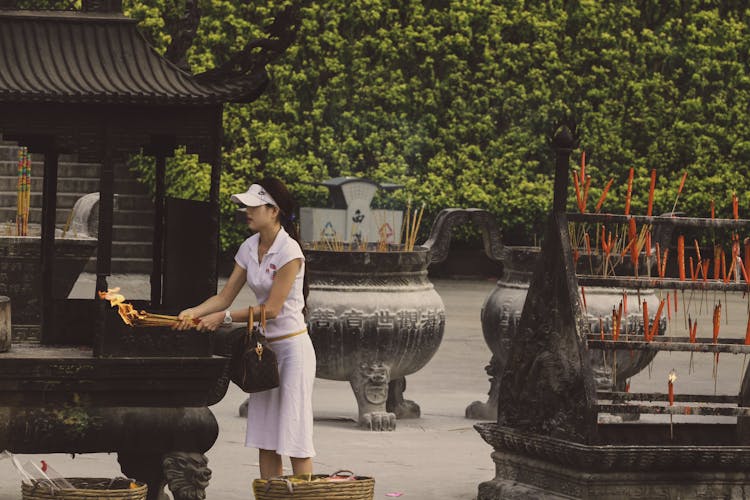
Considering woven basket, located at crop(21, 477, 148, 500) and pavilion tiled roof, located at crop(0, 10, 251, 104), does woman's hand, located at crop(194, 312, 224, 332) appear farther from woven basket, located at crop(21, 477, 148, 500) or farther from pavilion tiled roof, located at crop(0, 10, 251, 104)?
pavilion tiled roof, located at crop(0, 10, 251, 104)

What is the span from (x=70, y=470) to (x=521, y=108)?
55.2ft

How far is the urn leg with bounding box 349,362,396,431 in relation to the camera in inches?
412

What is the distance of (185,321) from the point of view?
682 centimetres


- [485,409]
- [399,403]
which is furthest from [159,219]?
[485,409]

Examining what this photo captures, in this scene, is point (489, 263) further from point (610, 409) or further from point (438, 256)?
point (610, 409)

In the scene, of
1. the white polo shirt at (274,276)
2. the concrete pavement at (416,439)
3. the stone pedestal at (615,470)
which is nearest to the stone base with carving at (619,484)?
the stone pedestal at (615,470)

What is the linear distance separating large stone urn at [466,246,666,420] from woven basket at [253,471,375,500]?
4.60 metres

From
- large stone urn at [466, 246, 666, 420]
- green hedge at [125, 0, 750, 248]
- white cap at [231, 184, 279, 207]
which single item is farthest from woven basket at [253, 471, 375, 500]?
green hedge at [125, 0, 750, 248]

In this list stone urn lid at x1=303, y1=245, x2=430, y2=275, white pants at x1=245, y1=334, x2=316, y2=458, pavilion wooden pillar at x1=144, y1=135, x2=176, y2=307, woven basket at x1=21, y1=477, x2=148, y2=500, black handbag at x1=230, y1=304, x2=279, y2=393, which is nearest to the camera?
woven basket at x1=21, y1=477, x2=148, y2=500

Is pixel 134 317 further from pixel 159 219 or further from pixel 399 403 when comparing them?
pixel 399 403

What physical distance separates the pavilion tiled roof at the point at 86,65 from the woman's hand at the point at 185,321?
91 cm

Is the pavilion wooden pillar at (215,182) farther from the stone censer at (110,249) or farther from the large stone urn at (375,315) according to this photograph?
the large stone urn at (375,315)

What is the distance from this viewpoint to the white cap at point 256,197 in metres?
6.82

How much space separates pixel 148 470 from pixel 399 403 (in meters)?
3.98
